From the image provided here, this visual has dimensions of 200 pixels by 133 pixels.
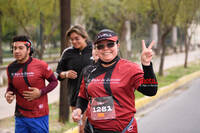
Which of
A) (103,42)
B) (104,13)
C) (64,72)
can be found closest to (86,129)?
(103,42)

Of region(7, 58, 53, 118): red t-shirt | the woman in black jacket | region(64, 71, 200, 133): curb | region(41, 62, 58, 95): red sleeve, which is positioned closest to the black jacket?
the woman in black jacket

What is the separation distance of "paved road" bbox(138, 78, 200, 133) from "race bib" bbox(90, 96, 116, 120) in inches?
172

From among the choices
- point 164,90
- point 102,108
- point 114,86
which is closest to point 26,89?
point 102,108

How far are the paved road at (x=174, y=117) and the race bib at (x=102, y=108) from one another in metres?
4.36

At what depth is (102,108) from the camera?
3.33 metres

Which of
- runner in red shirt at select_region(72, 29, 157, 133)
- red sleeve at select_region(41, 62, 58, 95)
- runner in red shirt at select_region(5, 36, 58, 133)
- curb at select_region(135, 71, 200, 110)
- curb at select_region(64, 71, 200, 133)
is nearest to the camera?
runner in red shirt at select_region(72, 29, 157, 133)

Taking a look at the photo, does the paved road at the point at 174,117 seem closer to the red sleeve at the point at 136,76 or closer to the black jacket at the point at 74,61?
the black jacket at the point at 74,61

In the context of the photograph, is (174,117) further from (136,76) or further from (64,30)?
(136,76)

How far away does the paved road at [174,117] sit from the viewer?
7.64 metres

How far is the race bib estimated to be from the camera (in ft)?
10.8

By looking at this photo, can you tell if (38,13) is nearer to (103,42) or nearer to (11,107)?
(11,107)

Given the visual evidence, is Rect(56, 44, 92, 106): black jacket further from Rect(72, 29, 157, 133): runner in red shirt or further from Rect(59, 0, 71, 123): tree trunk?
Rect(59, 0, 71, 123): tree trunk

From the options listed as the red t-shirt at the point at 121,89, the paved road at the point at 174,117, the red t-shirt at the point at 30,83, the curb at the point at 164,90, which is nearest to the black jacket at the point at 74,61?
the red t-shirt at the point at 30,83

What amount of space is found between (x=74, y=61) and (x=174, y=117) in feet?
14.5
